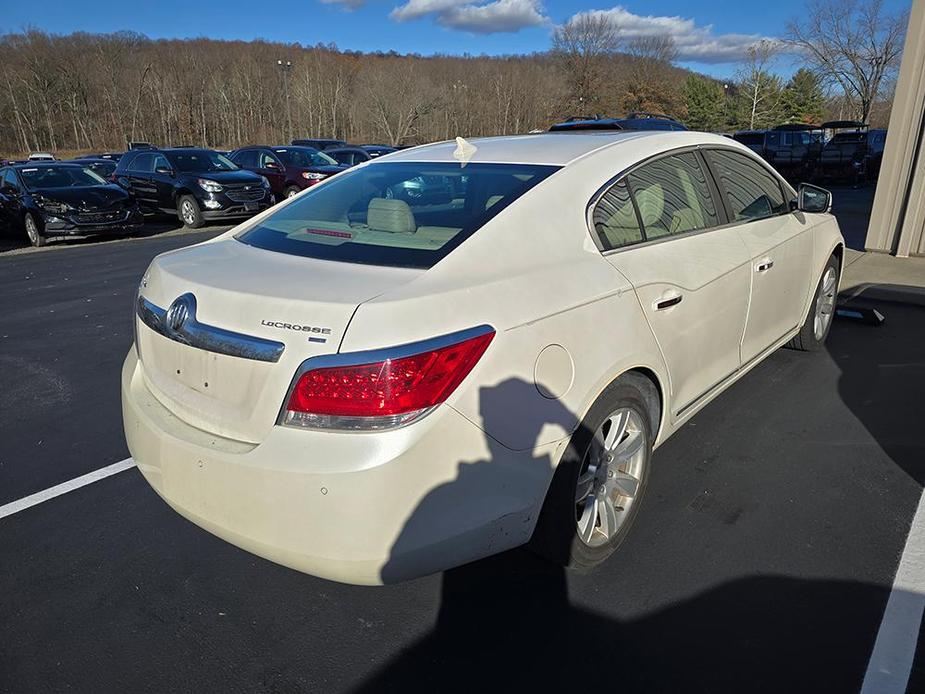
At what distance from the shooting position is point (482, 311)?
→ 1.97 metres

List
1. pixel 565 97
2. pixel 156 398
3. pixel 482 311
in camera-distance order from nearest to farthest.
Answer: pixel 482 311 → pixel 156 398 → pixel 565 97

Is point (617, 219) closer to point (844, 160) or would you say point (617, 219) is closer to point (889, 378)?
point (889, 378)

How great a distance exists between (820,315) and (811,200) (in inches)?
39.7

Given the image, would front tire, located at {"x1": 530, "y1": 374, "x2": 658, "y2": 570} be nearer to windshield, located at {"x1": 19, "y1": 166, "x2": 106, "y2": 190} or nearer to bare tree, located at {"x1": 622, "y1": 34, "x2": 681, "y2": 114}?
windshield, located at {"x1": 19, "y1": 166, "x2": 106, "y2": 190}

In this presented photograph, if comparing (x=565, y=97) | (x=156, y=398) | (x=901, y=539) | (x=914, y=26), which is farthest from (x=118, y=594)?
(x=565, y=97)

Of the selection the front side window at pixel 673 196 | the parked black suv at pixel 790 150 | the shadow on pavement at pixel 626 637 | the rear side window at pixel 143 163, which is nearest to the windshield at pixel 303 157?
the rear side window at pixel 143 163

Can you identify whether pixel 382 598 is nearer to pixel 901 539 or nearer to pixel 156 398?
pixel 156 398

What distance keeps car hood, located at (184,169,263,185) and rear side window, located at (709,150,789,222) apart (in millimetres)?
12513

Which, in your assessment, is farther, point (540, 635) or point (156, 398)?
point (156, 398)

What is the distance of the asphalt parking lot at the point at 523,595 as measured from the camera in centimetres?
207

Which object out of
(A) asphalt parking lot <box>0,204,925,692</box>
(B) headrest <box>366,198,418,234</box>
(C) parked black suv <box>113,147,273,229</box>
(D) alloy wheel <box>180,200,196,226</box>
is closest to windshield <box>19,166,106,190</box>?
(C) parked black suv <box>113,147,273,229</box>

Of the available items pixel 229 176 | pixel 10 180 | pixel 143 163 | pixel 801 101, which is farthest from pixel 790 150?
pixel 801 101

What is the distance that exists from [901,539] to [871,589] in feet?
1.39

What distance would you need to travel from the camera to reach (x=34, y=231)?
39.1 ft
